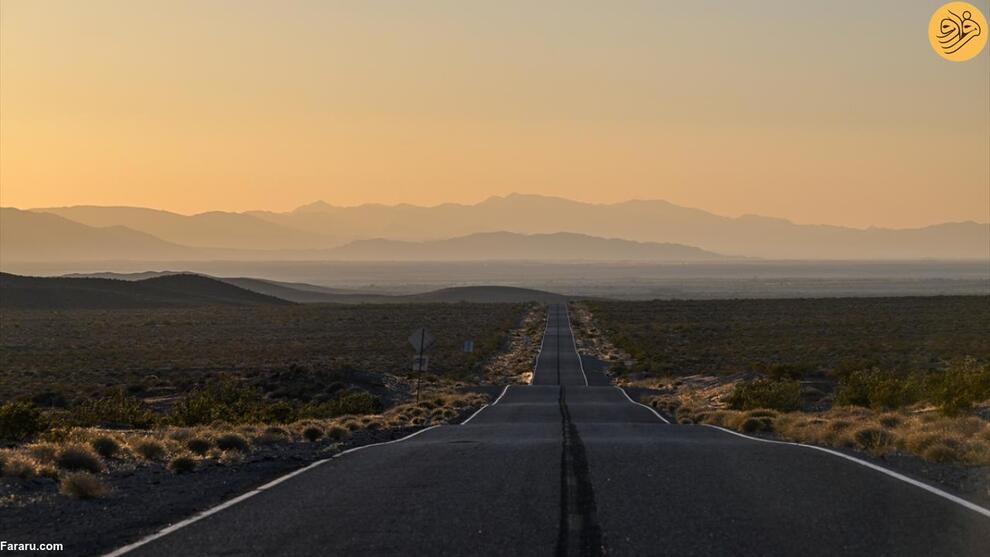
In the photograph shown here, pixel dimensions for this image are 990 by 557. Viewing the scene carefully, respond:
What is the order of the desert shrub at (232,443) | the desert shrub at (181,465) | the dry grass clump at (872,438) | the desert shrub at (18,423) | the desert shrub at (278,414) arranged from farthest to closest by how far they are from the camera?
the desert shrub at (278,414) < the desert shrub at (18,423) < the desert shrub at (232,443) < the dry grass clump at (872,438) < the desert shrub at (181,465)

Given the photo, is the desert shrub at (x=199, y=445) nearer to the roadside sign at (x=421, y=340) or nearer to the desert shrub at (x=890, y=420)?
the desert shrub at (x=890, y=420)

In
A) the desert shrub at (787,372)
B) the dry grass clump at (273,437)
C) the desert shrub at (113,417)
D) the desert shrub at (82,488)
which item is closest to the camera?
the desert shrub at (82,488)

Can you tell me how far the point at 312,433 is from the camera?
60.6ft

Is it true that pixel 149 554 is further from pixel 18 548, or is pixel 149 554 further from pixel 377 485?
pixel 377 485

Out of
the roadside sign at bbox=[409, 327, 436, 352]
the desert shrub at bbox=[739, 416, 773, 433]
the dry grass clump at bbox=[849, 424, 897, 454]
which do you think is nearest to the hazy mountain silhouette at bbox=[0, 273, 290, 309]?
the roadside sign at bbox=[409, 327, 436, 352]

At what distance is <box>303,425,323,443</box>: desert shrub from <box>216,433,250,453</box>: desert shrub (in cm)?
255

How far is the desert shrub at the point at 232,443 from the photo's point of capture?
612 inches

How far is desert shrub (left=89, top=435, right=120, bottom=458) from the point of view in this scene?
14.3 meters

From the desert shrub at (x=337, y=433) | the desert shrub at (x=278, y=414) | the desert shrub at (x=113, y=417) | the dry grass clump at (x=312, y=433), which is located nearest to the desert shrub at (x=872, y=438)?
the desert shrub at (x=337, y=433)

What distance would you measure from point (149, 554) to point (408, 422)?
1732cm

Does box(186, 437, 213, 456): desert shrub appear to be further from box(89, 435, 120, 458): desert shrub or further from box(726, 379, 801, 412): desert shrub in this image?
box(726, 379, 801, 412): desert shrub

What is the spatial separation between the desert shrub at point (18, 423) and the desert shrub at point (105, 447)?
14.5ft

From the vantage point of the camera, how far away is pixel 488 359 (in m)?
59.4

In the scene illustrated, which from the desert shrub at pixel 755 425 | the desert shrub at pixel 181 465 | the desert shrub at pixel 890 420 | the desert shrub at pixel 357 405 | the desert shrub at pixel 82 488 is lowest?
the desert shrub at pixel 357 405
